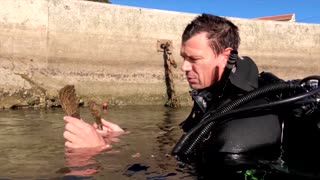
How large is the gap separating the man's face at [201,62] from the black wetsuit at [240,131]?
7 cm

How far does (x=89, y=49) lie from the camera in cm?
1499

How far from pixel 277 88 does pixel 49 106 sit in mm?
11215

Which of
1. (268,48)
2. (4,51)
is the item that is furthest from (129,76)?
(268,48)

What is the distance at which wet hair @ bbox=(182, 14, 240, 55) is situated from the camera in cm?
316

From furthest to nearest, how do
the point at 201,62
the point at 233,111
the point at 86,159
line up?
the point at 86,159 → the point at 201,62 → the point at 233,111

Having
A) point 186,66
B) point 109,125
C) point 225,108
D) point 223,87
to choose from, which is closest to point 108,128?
point 109,125

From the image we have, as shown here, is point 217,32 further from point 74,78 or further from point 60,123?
point 74,78

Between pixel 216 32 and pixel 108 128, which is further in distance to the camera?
pixel 108 128

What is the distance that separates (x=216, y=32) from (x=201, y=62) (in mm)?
232

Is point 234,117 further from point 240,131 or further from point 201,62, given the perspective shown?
point 201,62

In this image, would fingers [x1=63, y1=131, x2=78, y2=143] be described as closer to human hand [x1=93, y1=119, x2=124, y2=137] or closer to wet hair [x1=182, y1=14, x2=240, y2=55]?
wet hair [x1=182, y1=14, x2=240, y2=55]

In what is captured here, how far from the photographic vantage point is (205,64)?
3.15 meters

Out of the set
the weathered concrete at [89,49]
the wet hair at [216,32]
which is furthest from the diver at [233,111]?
the weathered concrete at [89,49]

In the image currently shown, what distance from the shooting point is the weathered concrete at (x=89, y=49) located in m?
13.7
